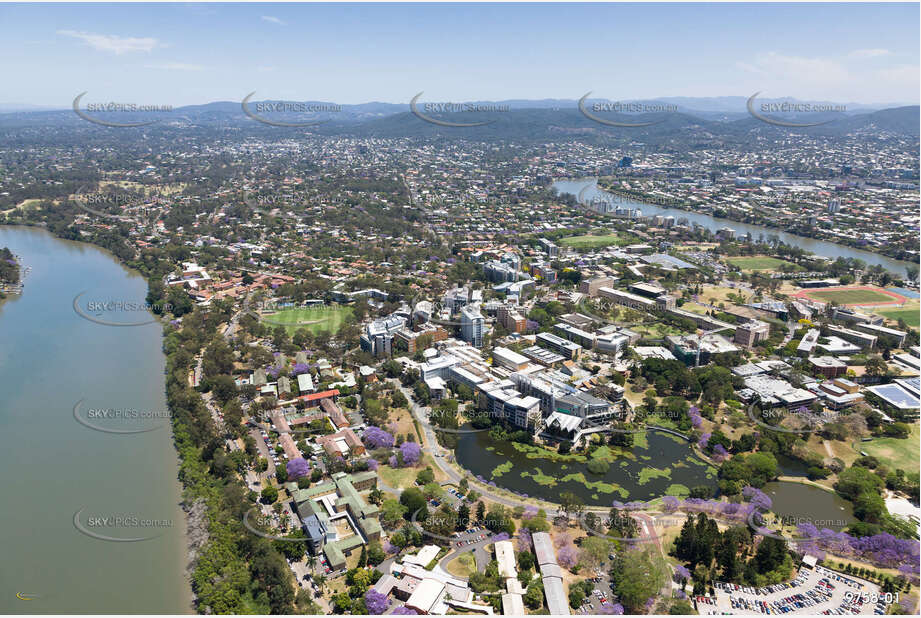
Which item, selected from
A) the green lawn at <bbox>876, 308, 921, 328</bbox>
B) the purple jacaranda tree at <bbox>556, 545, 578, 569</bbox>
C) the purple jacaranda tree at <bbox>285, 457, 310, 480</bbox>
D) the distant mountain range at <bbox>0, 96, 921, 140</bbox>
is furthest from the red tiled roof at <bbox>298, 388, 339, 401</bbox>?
the distant mountain range at <bbox>0, 96, 921, 140</bbox>

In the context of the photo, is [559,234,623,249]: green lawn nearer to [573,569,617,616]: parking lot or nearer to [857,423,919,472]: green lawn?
[857,423,919,472]: green lawn

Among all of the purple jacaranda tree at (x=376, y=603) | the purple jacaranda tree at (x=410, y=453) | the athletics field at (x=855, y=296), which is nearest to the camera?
the purple jacaranda tree at (x=376, y=603)

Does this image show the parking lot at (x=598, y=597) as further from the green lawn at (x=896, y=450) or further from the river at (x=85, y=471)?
the green lawn at (x=896, y=450)

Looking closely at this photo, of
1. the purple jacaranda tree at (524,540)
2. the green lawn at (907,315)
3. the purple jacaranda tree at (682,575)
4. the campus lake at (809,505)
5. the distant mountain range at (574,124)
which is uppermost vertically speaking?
the distant mountain range at (574,124)

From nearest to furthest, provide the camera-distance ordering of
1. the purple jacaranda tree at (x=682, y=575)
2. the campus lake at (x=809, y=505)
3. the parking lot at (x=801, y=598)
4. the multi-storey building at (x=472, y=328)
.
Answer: the parking lot at (x=801, y=598) < the purple jacaranda tree at (x=682, y=575) < the campus lake at (x=809, y=505) < the multi-storey building at (x=472, y=328)

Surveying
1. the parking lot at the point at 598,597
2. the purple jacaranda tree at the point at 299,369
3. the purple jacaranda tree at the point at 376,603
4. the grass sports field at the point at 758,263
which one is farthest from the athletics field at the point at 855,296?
the purple jacaranda tree at the point at 376,603

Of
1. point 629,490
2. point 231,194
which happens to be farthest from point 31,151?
point 629,490

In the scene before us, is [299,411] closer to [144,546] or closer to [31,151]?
[144,546]

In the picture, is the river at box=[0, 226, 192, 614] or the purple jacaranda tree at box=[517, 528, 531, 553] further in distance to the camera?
the purple jacaranda tree at box=[517, 528, 531, 553]
